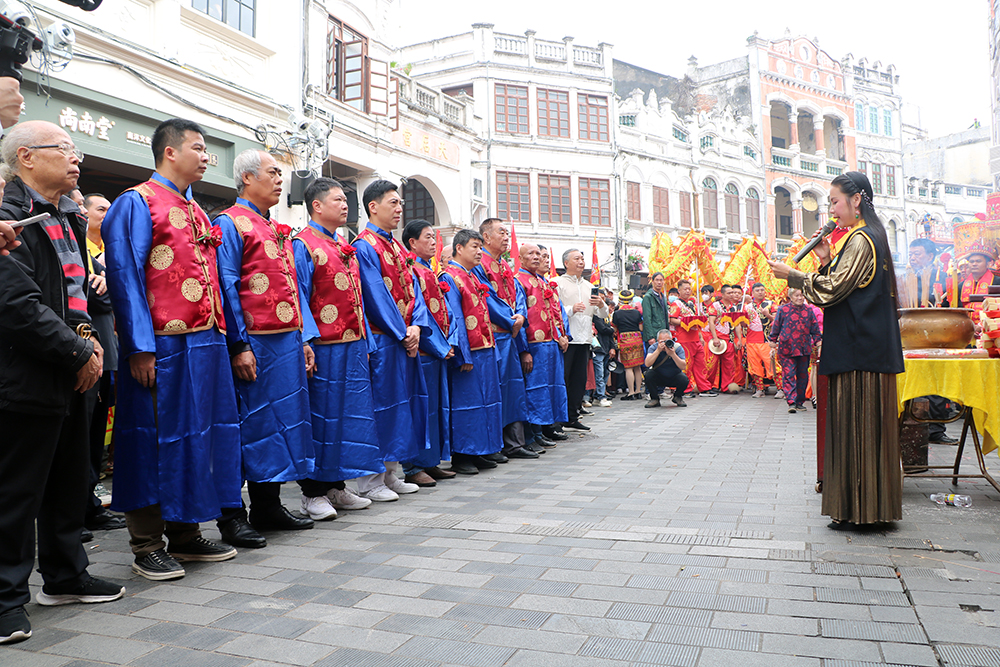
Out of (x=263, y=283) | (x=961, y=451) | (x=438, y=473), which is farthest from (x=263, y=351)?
(x=961, y=451)

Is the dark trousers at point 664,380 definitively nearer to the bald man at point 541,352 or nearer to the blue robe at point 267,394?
the bald man at point 541,352

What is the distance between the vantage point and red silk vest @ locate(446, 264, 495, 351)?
626 centimetres

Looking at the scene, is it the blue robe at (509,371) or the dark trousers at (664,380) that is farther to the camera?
the dark trousers at (664,380)

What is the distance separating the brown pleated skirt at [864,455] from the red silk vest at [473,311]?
3026 millimetres

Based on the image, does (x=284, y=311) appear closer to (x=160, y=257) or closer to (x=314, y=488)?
(x=160, y=257)

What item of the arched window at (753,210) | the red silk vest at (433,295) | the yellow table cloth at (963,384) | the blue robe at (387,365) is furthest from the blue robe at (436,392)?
the arched window at (753,210)

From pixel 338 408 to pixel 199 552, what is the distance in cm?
122

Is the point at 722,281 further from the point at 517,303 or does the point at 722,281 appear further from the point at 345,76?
the point at 517,303

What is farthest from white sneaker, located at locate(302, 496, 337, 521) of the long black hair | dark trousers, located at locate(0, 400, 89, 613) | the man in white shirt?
the man in white shirt

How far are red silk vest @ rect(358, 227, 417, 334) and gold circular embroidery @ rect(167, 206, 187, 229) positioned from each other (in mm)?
1646

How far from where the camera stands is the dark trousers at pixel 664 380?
1130 centimetres

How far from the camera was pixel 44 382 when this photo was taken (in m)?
2.72

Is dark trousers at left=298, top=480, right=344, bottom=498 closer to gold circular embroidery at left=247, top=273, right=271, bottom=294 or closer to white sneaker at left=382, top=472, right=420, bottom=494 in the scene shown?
white sneaker at left=382, top=472, right=420, bottom=494

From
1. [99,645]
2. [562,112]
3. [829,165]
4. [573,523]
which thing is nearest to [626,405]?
[573,523]
